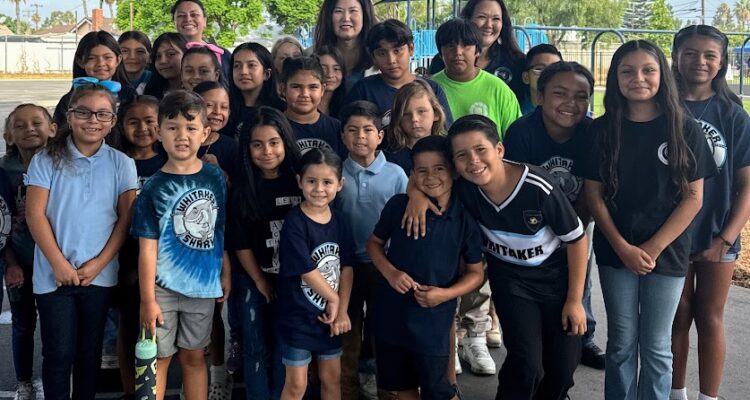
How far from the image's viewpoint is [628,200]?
10.5 feet

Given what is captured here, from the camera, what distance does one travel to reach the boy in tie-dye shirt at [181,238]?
3.14 meters

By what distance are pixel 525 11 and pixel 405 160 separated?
162ft

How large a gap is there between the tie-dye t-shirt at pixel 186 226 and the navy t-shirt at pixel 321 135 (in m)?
0.55

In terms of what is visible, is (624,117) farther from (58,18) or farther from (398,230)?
(58,18)

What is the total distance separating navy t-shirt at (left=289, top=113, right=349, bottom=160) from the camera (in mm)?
3705

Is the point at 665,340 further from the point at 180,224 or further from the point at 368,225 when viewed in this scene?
the point at 180,224

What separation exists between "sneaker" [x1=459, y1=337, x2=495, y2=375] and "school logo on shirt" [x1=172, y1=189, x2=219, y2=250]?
71.6 inches

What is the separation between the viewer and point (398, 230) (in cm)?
321

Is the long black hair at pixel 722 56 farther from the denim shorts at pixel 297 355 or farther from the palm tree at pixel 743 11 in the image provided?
the palm tree at pixel 743 11

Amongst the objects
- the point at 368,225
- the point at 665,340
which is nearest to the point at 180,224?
the point at 368,225

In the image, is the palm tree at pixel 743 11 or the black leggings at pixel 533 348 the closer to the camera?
the black leggings at pixel 533 348

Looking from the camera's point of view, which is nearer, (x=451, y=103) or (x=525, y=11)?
(x=451, y=103)

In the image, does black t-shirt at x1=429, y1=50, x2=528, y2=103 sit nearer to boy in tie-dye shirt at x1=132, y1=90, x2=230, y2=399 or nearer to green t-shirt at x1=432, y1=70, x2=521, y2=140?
green t-shirt at x1=432, y1=70, x2=521, y2=140

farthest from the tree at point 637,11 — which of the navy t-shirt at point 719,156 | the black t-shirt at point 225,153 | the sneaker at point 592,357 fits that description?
the black t-shirt at point 225,153
